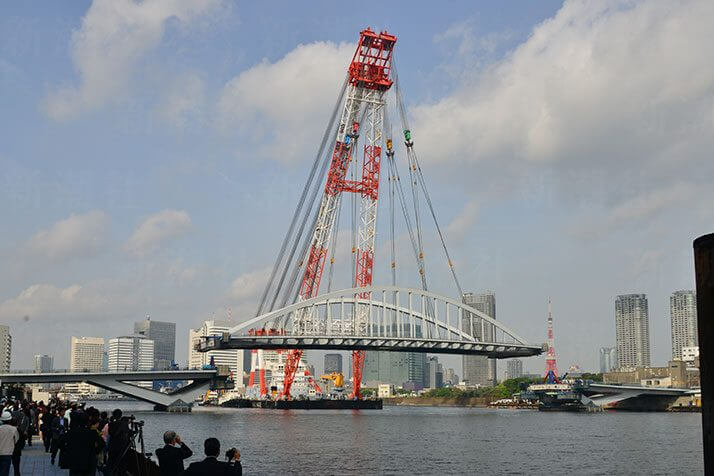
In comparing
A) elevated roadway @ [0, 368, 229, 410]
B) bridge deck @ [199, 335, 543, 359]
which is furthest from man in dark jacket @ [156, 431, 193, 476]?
elevated roadway @ [0, 368, 229, 410]

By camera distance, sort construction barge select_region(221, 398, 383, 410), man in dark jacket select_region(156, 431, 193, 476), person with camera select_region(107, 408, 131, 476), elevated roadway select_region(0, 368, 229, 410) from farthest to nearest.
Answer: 1. construction barge select_region(221, 398, 383, 410)
2. elevated roadway select_region(0, 368, 229, 410)
3. person with camera select_region(107, 408, 131, 476)
4. man in dark jacket select_region(156, 431, 193, 476)

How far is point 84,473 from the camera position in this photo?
1412 centimetres

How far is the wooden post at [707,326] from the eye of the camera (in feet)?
27.2

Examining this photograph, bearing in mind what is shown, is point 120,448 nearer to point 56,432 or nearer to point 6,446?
point 6,446

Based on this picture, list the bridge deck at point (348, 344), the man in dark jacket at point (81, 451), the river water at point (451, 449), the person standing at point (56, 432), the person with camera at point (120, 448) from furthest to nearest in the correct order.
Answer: the bridge deck at point (348, 344) → the river water at point (451, 449) → the person standing at point (56, 432) → the person with camera at point (120, 448) → the man in dark jacket at point (81, 451)

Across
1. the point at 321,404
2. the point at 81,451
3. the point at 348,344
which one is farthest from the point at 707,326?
the point at 321,404

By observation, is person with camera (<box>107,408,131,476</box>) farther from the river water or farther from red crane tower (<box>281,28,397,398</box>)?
red crane tower (<box>281,28,397,398</box>)

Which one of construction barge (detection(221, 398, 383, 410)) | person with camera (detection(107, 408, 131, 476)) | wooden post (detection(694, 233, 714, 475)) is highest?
wooden post (detection(694, 233, 714, 475))

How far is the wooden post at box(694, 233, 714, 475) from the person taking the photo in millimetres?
8289

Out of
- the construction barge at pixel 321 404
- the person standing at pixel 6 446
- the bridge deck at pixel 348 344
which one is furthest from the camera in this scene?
the construction barge at pixel 321 404

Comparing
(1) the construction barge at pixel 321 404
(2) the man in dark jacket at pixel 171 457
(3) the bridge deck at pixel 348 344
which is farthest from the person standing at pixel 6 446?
(1) the construction barge at pixel 321 404

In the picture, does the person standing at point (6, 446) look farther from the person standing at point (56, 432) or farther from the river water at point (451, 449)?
the river water at point (451, 449)

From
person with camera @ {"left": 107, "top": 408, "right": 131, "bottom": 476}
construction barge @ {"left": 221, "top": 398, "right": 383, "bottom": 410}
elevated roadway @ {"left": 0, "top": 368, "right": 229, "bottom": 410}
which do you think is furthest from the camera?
construction barge @ {"left": 221, "top": 398, "right": 383, "bottom": 410}

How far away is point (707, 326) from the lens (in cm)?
838
